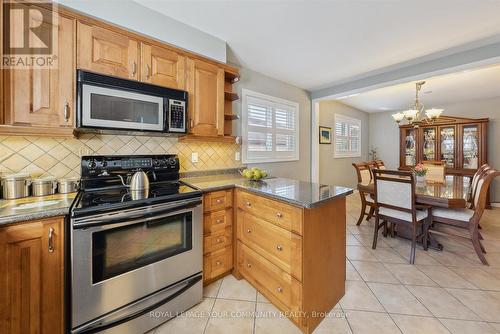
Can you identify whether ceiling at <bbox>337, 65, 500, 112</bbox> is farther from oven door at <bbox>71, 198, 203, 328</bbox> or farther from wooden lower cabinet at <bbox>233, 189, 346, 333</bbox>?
oven door at <bbox>71, 198, 203, 328</bbox>

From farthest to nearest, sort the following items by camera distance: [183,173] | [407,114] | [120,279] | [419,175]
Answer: [407,114]
[419,175]
[183,173]
[120,279]

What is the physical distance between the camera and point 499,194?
14.2ft

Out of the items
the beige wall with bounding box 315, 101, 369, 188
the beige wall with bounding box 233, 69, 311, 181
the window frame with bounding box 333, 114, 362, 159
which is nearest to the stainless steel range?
the beige wall with bounding box 233, 69, 311, 181

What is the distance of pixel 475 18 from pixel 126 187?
11.8 feet

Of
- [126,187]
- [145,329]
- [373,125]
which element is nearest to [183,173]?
[126,187]

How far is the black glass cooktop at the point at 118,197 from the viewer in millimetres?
1206

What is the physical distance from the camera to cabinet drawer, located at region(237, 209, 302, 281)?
1392mm

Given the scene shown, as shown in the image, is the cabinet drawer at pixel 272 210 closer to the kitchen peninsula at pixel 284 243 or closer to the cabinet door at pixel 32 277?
the kitchen peninsula at pixel 284 243

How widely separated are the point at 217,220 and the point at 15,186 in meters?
1.44

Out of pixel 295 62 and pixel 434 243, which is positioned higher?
pixel 295 62

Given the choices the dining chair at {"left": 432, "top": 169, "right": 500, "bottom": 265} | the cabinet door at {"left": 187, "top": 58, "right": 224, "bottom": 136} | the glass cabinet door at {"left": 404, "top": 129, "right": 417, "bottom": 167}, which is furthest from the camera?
the glass cabinet door at {"left": 404, "top": 129, "right": 417, "bottom": 167}

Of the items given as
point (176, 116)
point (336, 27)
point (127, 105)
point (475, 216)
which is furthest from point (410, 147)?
point (127, 105)

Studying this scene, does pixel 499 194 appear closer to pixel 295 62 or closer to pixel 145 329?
pixel 295 62

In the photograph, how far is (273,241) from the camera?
158 cm
